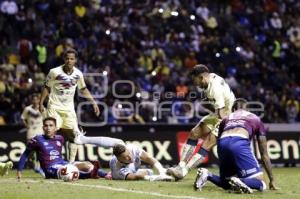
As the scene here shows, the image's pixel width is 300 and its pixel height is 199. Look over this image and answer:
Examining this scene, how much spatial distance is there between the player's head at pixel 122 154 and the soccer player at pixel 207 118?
0.77 meters

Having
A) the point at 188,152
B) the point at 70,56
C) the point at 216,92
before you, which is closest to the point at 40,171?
the point at 70,56

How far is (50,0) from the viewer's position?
3061cm

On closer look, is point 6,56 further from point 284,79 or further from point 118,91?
point 284,79

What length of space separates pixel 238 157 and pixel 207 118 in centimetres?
302

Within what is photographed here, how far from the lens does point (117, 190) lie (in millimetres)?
13430

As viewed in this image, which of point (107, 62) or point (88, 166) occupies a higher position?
point (107, 62)

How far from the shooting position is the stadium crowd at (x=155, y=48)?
2675 centimetres

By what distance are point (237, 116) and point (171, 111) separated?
1278 centimetres

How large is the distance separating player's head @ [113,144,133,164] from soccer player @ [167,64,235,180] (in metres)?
0.77

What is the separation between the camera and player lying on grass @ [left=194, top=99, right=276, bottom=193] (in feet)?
42.7

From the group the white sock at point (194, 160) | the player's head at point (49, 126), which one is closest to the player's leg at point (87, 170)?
the player's head at point (49, 126)

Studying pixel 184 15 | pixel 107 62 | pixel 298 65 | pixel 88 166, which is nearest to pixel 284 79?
pixel 298 65

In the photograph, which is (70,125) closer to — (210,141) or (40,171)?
(40,171)

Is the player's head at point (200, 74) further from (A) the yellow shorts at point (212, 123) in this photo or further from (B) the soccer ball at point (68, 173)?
(B) the soccer ball at point (68, 173)
